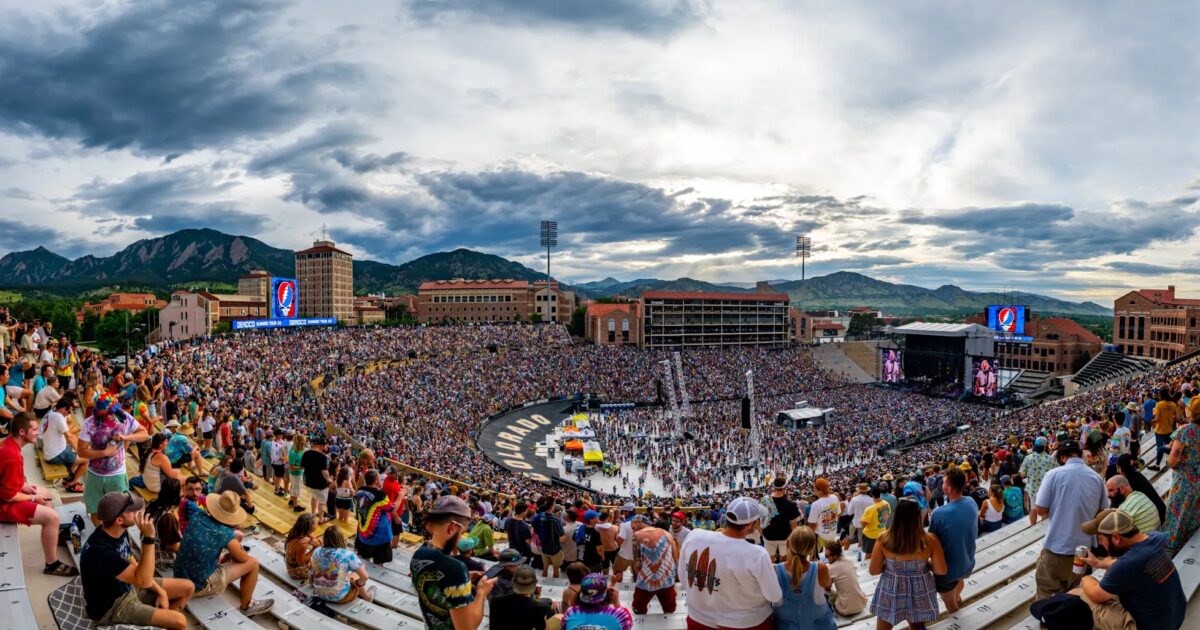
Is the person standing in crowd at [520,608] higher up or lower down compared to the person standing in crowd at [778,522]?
higher up

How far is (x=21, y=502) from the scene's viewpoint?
5.41 metres

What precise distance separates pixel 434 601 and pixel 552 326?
61.8m

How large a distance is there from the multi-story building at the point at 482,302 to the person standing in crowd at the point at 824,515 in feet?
294

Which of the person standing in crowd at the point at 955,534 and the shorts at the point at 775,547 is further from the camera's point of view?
the shorts at the point at 775,547

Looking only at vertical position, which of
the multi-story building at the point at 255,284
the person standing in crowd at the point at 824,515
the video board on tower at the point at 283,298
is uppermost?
the multi-story building at the point at 255,284

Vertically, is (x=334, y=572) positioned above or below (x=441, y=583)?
below

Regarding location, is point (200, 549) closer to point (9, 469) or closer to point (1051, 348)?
point (9, 469)

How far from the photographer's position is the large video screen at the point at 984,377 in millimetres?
51781

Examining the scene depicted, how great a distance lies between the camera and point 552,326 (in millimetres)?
65812

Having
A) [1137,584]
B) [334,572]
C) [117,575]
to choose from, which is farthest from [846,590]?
[117,575]

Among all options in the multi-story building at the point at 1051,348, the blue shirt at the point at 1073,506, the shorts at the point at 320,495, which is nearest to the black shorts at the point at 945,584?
the blue shirt at the point at 1073,506

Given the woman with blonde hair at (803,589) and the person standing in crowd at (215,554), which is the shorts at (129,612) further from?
the woman with blonde hair at (803,589)

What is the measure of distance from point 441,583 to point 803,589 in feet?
8.02

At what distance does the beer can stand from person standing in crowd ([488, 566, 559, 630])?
398cm
